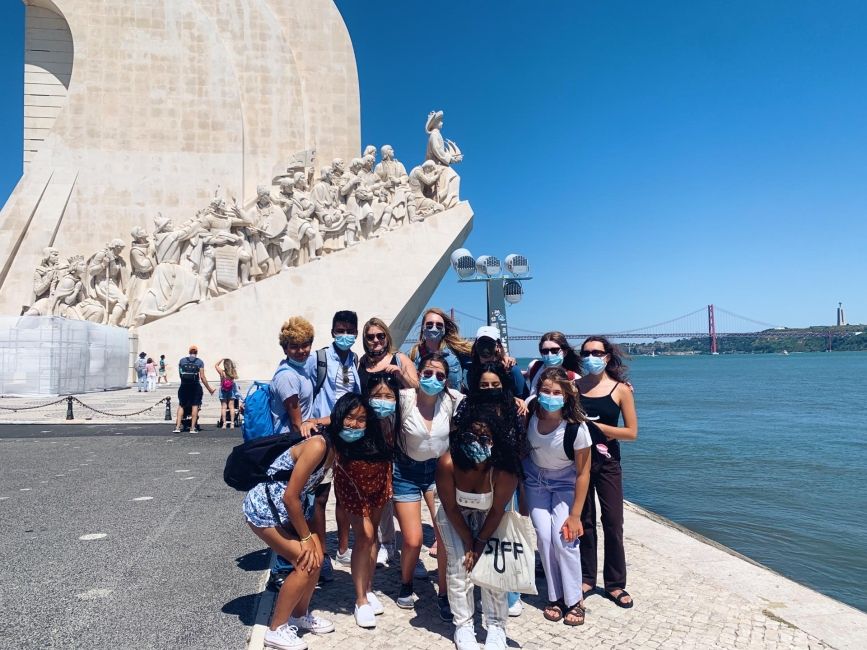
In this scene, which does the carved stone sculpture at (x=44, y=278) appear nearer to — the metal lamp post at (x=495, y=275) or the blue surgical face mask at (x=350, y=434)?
the metal lamp post at (x=495, y=275)

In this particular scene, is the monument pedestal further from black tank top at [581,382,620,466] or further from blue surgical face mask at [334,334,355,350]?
black tank top at [581,382,620,466]

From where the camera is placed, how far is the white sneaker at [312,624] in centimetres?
225

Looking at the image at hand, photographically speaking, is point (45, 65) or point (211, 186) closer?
point (211, 186)

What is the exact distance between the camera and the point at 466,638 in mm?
2164

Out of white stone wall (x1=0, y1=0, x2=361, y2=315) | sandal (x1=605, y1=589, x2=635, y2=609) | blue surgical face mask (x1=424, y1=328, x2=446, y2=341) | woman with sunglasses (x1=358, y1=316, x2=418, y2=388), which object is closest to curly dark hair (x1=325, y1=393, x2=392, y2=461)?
woman with sunglasses (x1=358, y1=316, x2=418, y2=388)

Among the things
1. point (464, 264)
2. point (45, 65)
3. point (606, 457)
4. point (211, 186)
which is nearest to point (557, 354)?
point (606, 457)

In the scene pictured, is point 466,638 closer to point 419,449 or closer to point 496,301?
point 419,449

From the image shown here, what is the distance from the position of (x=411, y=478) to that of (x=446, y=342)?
656mm

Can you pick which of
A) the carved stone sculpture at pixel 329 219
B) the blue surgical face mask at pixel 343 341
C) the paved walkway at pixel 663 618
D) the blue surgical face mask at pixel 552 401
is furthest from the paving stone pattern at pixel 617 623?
the carved stone sculpture at pixel 329 219

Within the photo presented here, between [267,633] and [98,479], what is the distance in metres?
3.04

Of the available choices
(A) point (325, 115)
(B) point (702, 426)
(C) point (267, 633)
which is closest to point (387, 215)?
(A) point (325, 115)

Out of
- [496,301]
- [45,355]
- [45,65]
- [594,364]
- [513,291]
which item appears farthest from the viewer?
[45,65]

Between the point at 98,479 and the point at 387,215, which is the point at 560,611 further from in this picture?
the point at 387,215

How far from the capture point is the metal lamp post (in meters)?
5.46
